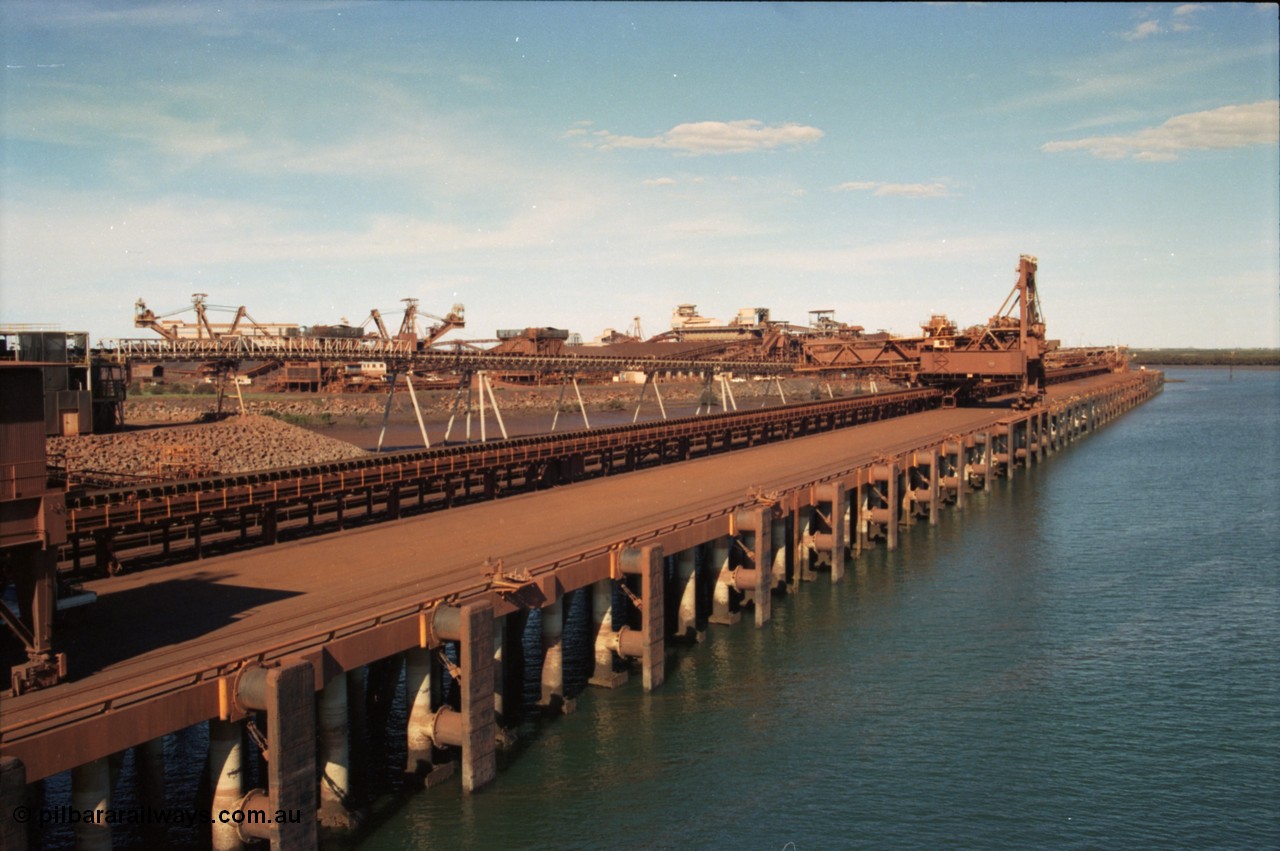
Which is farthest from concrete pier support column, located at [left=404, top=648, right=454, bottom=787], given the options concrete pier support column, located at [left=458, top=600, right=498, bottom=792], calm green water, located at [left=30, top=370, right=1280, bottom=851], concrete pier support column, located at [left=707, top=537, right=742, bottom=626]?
concrete pier support column, located at [left=707, top=537, right=742, bottom=626]

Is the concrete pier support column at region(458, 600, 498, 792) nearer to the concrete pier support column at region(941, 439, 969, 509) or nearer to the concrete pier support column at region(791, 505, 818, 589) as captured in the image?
the concrete pier support column at region(791, 505, 818, 589)

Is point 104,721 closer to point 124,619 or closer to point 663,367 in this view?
point 124,619

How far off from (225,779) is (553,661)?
11.4 metres

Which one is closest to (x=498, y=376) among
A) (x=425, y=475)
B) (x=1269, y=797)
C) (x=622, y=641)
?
(x=425, y=475)

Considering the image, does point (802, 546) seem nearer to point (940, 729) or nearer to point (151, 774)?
point (940, 729)

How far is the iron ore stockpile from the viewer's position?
5175 centimetres

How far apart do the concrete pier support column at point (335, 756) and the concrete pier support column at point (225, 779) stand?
2350 millimetres

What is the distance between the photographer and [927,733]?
2966cm

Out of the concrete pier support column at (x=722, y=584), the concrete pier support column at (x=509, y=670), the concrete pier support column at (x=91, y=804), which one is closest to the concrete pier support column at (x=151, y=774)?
the concrete pier support column at (x=91, y=804)

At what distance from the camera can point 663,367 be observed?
8194 cm

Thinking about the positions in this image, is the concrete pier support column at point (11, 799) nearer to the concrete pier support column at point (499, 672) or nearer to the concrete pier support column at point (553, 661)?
the concrete pier support column at point (499, 672)

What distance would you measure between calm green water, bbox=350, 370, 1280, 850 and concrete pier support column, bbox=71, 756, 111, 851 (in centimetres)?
573

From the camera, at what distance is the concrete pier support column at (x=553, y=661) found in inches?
1177

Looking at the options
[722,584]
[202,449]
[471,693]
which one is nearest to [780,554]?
[722,584]
